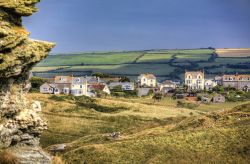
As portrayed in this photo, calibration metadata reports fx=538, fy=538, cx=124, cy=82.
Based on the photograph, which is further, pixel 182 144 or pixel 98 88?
pixel 98 88

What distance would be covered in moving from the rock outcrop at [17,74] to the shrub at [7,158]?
0.37 metres

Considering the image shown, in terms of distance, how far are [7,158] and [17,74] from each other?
3611 mm

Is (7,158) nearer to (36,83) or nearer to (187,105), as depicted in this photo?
(187,105)

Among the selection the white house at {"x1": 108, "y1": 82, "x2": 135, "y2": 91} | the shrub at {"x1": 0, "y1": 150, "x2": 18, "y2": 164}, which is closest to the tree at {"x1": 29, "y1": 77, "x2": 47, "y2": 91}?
the white house at {"x1": 108, "y1": 82, "x2": 135, "y2": 91}

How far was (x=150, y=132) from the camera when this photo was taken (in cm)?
4794

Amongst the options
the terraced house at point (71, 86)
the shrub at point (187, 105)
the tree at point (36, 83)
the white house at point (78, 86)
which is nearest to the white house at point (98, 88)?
the white house at point (78, 86)

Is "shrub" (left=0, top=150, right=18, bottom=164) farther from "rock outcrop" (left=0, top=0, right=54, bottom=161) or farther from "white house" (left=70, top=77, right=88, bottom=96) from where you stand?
"white house" (left=70, top=77, right=88, bottom=96)

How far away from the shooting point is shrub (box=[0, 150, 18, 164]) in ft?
74.9

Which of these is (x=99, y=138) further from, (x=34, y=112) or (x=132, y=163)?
(x=34, y=112)

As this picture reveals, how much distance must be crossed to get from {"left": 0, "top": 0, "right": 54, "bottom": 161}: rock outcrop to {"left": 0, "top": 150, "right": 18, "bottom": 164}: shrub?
37 centimetres

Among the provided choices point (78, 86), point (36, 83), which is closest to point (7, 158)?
point (36, 83)

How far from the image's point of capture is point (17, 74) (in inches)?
891

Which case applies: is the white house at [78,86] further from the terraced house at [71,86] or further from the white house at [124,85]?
the white house at [124,85]

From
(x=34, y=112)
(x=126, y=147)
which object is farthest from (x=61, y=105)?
(x=34, y=112)
